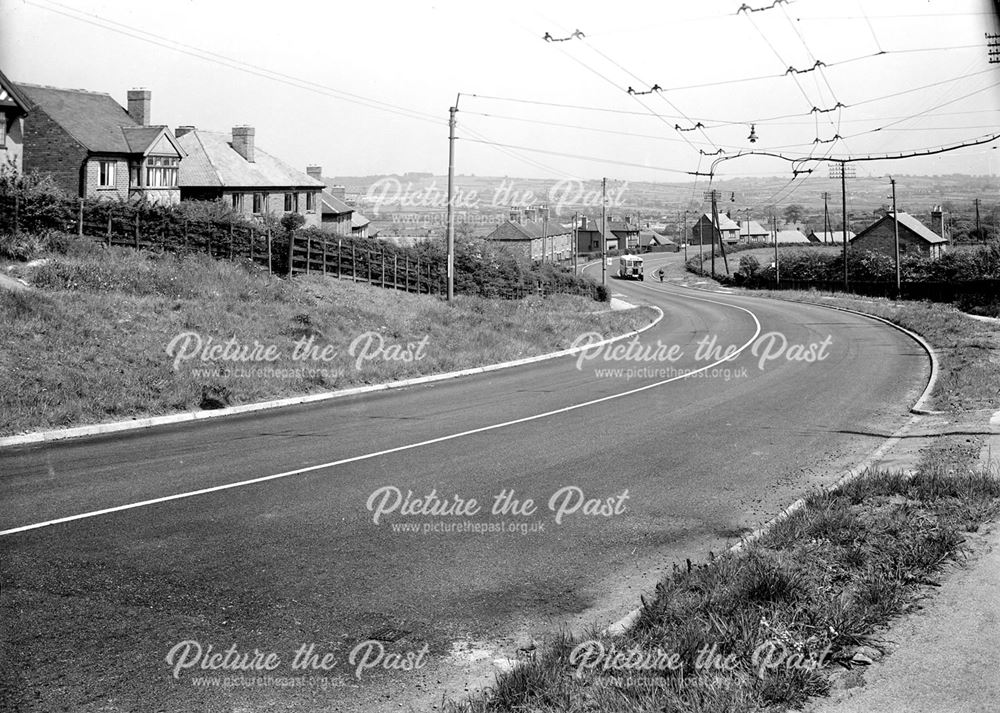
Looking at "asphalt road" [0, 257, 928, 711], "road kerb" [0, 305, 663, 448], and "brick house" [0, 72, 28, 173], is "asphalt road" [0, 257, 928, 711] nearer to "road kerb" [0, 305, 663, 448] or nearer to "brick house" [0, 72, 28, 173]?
"road kerb" [0, 305, 663, 448]

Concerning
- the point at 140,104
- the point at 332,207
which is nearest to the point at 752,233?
the point at 332,207

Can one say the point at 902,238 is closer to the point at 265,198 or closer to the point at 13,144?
the point at 265,198

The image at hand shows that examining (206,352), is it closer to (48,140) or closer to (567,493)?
(567,493)

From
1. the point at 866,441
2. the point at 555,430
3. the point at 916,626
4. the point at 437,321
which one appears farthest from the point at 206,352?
the point at 916,626

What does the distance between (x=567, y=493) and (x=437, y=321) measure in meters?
21.1

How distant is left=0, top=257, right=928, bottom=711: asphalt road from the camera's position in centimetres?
624

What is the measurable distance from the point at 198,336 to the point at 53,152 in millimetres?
31782

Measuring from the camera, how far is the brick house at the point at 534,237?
4781 inches

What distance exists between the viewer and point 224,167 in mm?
59250

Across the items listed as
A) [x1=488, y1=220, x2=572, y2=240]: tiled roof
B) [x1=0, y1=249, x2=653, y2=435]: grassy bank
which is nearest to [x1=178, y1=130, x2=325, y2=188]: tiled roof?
[x1=0, y1=249, x2=653, y2=435]: grassy bank

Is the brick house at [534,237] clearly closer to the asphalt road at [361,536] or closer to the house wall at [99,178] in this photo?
the house wall at [99,178]

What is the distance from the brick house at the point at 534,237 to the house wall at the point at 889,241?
37095 mm

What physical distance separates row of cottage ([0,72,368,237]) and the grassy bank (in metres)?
13.4

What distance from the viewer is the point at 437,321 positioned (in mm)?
32094
